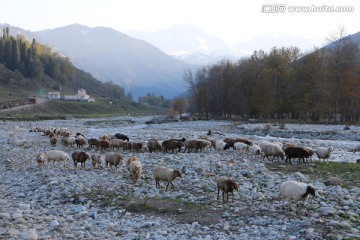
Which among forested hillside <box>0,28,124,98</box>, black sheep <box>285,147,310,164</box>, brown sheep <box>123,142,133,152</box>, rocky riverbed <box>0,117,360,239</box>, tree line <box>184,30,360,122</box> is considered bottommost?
rocky riverbed <box>0,117,360,239</box>

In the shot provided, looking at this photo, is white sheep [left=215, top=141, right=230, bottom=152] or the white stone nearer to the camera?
the white stone

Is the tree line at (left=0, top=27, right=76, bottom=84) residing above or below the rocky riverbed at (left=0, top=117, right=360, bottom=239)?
above

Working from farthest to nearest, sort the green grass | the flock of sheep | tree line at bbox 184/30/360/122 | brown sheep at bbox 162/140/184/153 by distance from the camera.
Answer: the green grass < tree line at bbox 184/30/360/122 < brown sheep at bbox 162/140/184/153 < the flock of sheep

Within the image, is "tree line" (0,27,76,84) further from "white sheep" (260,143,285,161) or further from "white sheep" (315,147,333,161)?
"white sheep" (315,147,333,161)

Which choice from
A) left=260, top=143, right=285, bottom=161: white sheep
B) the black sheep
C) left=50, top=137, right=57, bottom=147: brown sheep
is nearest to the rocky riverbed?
the black sheep

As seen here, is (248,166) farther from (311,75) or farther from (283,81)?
(283,81)

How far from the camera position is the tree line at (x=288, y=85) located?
6009cm

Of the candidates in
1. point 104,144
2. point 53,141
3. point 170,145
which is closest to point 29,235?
point 170,145

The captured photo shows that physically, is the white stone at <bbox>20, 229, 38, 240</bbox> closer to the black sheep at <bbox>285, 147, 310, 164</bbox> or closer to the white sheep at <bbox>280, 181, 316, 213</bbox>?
the white sheep at <bbox>280, 181, 316, 213</bbox>

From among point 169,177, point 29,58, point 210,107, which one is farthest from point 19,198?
point 29,58

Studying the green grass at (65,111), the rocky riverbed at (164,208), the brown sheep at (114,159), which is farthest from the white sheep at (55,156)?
the green grass at (65,111)

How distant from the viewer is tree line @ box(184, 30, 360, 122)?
197 feet

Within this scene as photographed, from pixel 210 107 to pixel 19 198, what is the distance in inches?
3070

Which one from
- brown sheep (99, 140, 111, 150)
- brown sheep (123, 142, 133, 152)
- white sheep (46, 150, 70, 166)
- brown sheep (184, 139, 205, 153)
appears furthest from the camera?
brown sheep (99, 140, 111, 150)
